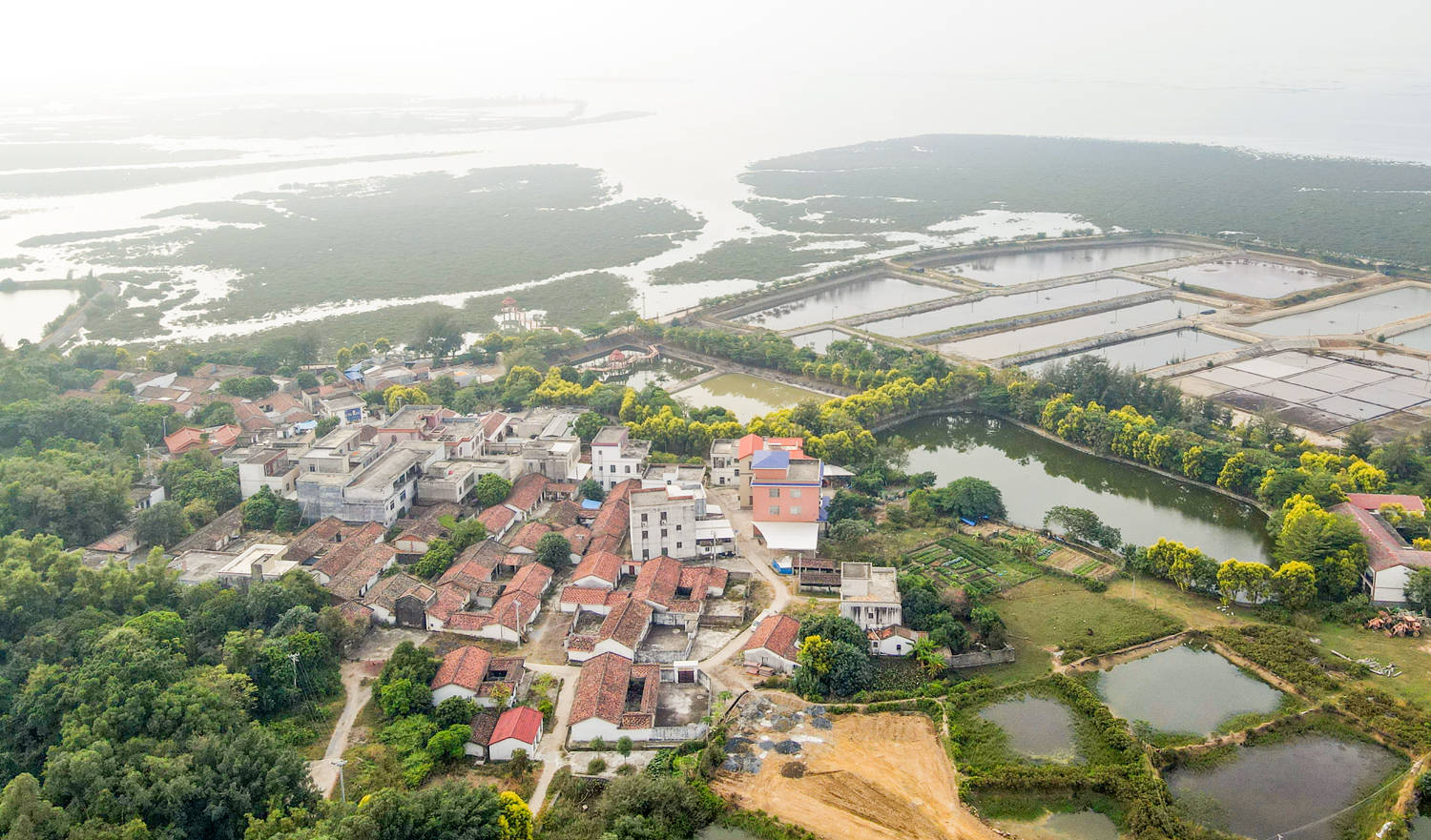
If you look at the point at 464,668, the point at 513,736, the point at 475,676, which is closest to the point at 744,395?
the point at 464,668

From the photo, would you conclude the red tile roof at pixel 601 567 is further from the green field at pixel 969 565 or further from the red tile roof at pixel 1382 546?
the red tile roof at pixel 1382 546

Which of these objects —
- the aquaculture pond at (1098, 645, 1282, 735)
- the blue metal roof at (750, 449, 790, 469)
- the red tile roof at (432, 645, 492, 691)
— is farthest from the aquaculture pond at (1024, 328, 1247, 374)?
the red tile roof at (432, 645, 492, 691)

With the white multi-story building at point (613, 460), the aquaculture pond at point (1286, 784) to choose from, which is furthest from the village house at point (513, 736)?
the white multi-story building at point (613, 460)

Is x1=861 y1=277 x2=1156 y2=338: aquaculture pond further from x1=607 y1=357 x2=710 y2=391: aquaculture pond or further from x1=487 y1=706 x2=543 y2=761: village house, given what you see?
x1=487 y1=706 x2=543 y2=761: village house

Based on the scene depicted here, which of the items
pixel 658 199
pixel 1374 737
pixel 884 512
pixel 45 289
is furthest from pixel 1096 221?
pixel 45 289

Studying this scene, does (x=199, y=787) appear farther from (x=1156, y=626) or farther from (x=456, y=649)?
(x=1156, y=626)
